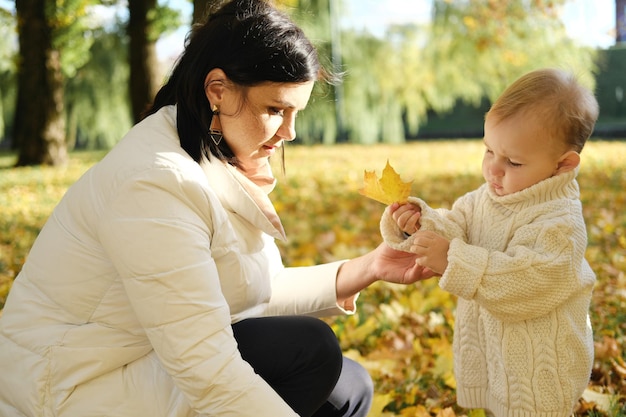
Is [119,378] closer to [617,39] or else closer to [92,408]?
[92,408]

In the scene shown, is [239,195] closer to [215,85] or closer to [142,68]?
[215,85]

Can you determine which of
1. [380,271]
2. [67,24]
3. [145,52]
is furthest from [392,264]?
[67,24]

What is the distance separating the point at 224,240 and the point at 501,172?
0.71 metres

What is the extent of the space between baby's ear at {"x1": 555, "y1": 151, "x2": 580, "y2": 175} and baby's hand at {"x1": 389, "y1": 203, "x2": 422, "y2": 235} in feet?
1.18

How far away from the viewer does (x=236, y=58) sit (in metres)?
1.63

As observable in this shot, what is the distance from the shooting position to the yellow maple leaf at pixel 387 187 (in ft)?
5.74

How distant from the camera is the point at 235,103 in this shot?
66.1 inches

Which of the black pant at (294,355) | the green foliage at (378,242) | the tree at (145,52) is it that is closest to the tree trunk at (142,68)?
the tree at (145,52)

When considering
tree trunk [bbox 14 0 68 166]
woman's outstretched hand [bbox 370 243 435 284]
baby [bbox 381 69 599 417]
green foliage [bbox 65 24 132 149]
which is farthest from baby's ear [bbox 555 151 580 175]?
green foliage [bbox 65 24 132 149]

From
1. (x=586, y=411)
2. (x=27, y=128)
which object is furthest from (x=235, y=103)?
(x=27, y=128)

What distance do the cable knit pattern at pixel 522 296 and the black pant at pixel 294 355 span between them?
1.07 feet

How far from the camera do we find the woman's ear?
64.8 inches

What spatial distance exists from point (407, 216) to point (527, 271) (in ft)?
1.11

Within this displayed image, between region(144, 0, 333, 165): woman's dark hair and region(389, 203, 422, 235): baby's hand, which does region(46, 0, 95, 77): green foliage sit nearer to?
region(144, 0, 333, 165): woman's dark hair
